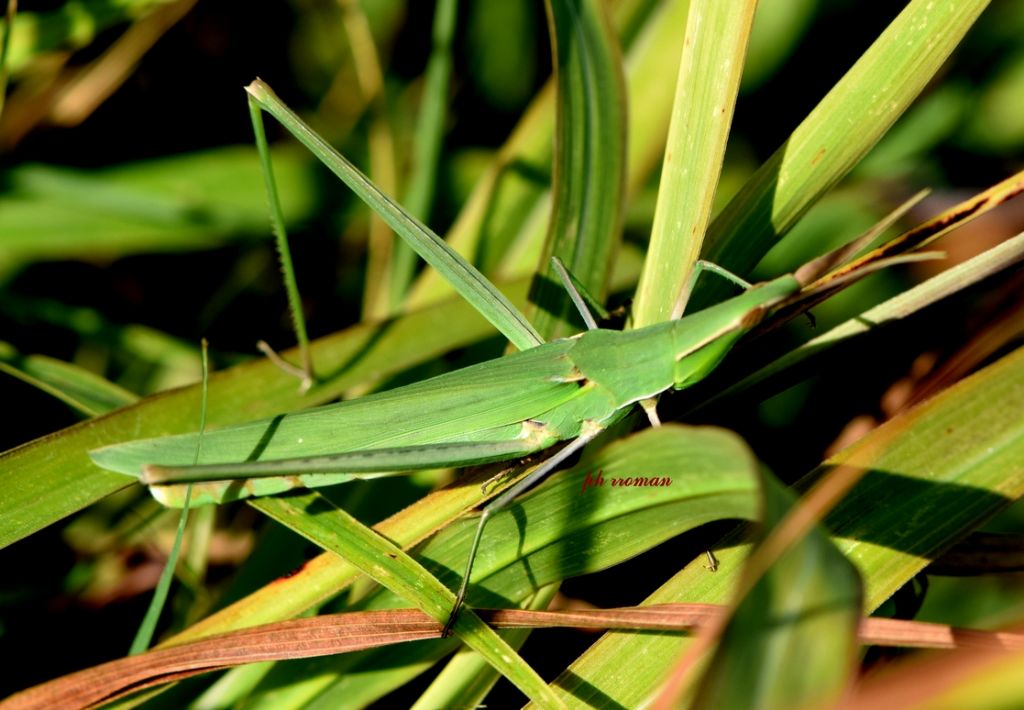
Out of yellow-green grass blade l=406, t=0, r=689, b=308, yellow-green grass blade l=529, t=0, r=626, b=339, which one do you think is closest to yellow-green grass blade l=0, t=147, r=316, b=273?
yellow-green grass blade l=406, t=0, r=689, b=308

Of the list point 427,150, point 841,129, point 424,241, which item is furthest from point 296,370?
point 841,129

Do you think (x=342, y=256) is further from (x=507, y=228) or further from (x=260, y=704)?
(x=260, y=704)

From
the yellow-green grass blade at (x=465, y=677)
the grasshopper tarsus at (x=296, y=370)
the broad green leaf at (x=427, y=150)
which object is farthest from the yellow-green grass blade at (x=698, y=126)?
the broad green leaf at (x=427, y=150)

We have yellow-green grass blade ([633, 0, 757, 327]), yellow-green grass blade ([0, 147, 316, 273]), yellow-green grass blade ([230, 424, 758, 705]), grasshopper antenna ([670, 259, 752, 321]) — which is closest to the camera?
yellow-green grass blade ([230, 424, 758, 705])

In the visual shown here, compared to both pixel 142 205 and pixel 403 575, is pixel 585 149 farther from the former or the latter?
pixel 142 205

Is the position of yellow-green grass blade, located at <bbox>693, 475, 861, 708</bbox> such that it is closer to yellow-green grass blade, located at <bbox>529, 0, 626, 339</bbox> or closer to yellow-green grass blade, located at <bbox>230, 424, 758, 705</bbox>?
yellow-green grass blade, located at <bbox>230, 424, 758, 705</bbox>

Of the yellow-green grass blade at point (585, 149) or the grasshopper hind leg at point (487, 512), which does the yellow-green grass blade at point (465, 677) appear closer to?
the grasshopper hind leg at point (487, 512)
